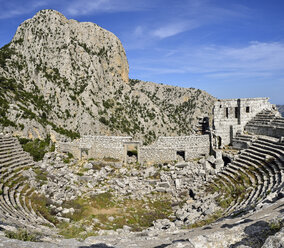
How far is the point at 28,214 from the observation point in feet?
39.6

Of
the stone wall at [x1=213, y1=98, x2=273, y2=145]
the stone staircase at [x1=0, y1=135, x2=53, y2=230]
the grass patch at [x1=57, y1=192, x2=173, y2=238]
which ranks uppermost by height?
the stone wall at [x1=213, y1=98, x2=273, y2=145]

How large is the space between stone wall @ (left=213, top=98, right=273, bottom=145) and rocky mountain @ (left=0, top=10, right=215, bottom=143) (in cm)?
2699

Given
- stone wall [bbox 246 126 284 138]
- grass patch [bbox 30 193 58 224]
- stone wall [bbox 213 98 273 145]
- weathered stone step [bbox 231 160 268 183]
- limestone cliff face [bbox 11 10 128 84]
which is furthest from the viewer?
limestone cliff face [bbox 11 10 128 84]

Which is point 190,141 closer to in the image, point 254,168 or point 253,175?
point 254,168

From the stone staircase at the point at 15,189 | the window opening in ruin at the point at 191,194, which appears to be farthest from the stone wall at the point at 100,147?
the window opening in ruin at the point at 191,194

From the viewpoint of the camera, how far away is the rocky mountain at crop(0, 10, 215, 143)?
53987mm

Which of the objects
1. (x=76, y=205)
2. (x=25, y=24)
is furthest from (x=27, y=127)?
(x=25, y=24)

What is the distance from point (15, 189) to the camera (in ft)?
49.1

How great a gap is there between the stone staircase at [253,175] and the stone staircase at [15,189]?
968 cm

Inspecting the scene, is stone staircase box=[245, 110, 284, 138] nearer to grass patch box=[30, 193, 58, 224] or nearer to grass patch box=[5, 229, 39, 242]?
grass patch box=[30, 193, 58, 224]

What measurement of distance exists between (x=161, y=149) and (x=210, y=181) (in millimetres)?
5536

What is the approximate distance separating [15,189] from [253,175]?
15.7m

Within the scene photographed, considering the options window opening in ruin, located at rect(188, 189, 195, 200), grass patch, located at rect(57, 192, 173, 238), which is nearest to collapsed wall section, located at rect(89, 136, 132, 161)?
grass patch, located at rect(57, 192, 173, 238)

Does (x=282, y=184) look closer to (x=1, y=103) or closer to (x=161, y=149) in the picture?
(x=161, y=149)
